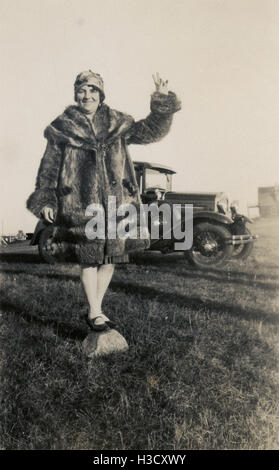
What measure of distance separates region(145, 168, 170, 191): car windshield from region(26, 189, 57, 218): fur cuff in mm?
4799

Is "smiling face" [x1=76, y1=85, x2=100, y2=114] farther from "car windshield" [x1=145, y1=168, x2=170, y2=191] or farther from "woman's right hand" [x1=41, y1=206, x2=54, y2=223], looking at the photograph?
"car windshield" [x1=145, y1=168, x2=170, y2=191]

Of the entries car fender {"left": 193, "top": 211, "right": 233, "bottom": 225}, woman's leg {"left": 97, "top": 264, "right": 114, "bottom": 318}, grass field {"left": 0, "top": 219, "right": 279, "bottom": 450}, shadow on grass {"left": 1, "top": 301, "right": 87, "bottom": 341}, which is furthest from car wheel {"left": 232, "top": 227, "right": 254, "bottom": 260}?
woman's leg {"left": 97, "top": 264, "right": 114, "bottom": 318}

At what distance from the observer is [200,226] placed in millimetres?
6328

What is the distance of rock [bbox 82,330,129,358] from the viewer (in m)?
2.20

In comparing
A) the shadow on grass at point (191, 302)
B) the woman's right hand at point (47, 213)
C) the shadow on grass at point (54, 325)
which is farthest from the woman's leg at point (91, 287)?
the shadow on grass at point (191, 302)

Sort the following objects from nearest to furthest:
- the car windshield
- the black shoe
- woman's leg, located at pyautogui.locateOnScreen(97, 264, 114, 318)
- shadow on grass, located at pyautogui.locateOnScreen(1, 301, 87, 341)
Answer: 1. the black shoe
2. woman's leg, located at pyautogui.locateOnScreen(97, 264, 114, 318)
3. shadow on grass, located at pyautogui.locateOnScreen(1, 301, 87, 341)
4. the car windshield

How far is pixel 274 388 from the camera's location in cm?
182

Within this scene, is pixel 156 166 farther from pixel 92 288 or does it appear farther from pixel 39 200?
pixel 92 288

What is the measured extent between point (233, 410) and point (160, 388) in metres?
0.38

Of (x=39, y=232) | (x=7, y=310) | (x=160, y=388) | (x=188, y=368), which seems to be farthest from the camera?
(x=39, y=232)

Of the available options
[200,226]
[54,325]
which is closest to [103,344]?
[54,325]
